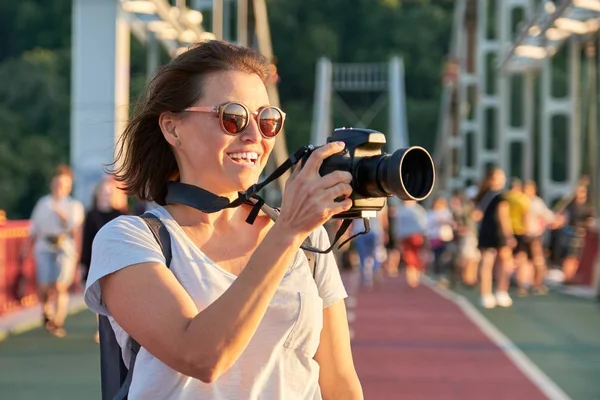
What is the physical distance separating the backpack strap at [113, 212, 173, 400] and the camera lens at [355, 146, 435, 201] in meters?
0.43

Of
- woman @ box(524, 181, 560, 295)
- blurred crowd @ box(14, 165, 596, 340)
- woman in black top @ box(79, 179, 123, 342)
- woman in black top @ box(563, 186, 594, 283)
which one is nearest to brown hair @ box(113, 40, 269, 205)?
blurred crowd @ box(14, 165, 596, 340)

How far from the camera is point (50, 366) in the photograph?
9953 millimetres

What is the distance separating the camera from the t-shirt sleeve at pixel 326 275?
271cm

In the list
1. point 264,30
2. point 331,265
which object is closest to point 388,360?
point 331,265

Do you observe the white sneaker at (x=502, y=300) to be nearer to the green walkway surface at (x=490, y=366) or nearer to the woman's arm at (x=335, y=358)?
the green walkway surface at (x=490, y=366)

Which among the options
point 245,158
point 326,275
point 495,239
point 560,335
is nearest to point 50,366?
point 560,335

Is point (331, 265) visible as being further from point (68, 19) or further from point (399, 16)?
point (399, 16)

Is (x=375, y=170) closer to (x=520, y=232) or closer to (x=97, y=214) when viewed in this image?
(x=97, y=214)

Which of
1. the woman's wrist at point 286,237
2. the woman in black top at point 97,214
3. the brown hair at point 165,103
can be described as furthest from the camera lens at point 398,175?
the woman in black top at point 97,214

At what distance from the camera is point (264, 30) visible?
5225cm

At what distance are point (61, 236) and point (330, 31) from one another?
Result: 3406 inches

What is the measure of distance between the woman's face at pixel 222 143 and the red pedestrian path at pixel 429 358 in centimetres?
561

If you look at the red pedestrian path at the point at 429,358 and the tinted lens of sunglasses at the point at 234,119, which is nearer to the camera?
the tinted lens of sunglasses at the point at 234,119

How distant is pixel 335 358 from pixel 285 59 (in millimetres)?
94006
